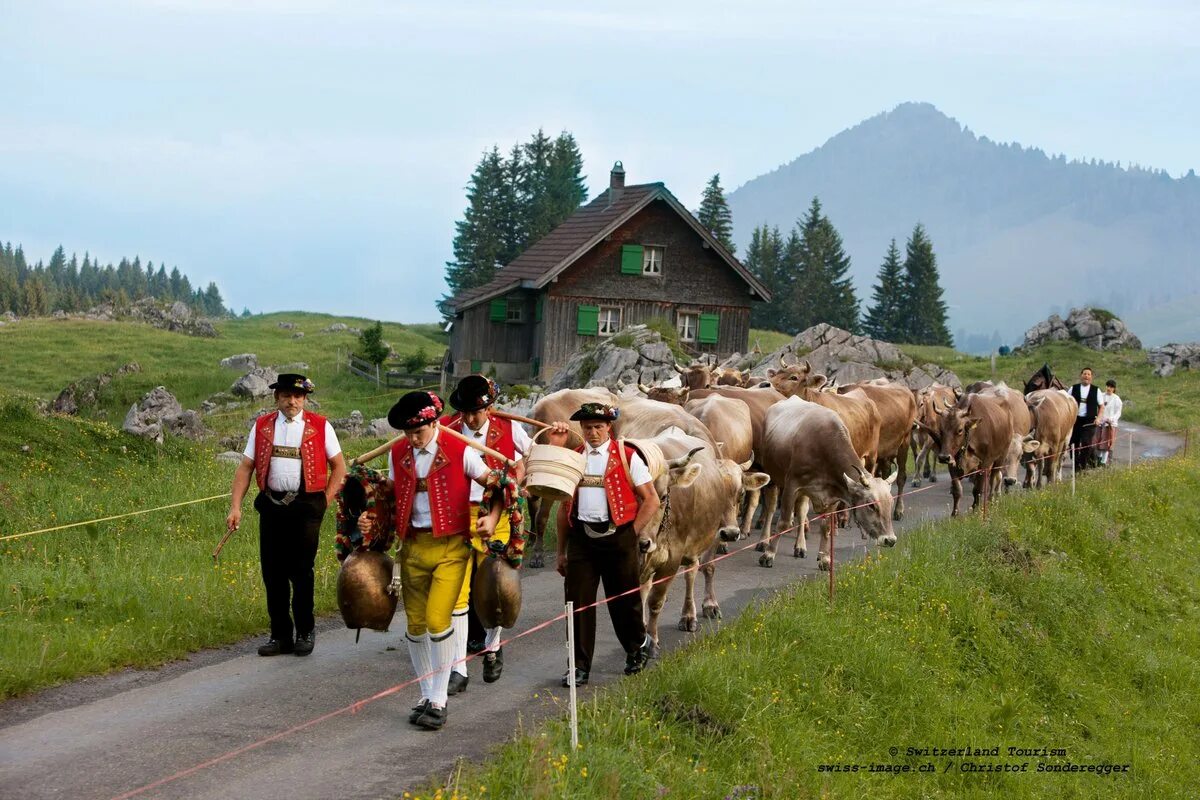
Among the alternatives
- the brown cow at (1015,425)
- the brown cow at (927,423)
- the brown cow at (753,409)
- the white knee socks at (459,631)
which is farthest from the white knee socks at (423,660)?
the brown cow at (927,423)

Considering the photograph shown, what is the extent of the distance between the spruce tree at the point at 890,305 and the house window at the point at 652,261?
161ft

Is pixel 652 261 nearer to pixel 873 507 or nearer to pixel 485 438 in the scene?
pixel 873 507

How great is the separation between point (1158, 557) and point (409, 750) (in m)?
15.3

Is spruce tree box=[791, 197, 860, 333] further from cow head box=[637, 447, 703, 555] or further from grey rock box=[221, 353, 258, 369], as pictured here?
cow head box=[637, 447, 703, 555]

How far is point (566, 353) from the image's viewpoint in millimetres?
45062

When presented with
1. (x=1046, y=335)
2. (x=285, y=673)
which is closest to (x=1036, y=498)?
(x=285, y=673)

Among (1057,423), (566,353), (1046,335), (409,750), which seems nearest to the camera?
(409,750)

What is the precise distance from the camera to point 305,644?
10539mm

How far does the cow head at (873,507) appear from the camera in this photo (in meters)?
14.9

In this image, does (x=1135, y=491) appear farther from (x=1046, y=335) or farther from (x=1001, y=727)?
(x=1046, y=335)

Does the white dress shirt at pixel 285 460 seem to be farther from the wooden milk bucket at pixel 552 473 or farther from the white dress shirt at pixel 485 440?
the wooden milk bucket at pixel 552 473

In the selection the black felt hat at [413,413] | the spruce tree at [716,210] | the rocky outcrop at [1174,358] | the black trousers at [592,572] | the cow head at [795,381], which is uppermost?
the spruce tree at [716,210]

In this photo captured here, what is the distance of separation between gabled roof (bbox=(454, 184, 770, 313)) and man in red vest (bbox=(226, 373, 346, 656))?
3326 centimetres

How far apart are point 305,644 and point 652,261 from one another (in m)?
35.8
